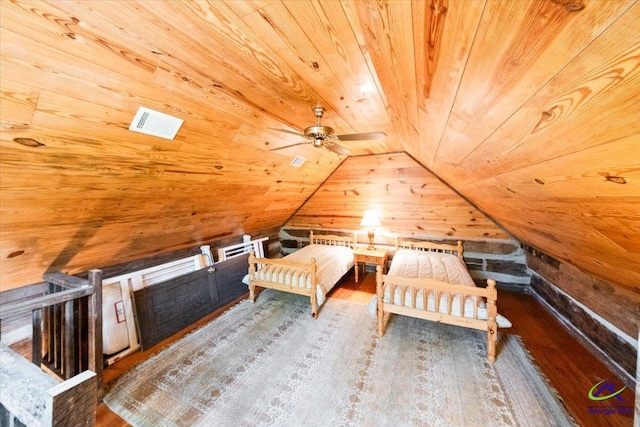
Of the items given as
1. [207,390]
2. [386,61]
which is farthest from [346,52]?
[207,390]

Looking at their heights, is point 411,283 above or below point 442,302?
above

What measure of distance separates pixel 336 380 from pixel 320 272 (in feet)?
4.86

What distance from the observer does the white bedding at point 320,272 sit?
337 centimetres

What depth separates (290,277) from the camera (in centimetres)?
345

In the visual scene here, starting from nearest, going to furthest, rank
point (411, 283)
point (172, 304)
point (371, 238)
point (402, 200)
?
point (411, 283) < point (172, 304) < point (402, 200) < point (371, 238)

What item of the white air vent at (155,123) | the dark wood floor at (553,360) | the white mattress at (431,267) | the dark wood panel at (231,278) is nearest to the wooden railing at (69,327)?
the dark wood floor at (553,360)

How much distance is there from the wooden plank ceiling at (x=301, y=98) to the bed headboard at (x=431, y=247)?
5.96ft

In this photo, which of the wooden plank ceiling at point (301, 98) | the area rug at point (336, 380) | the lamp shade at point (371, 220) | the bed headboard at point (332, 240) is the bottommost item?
the area rug at point (336, 380)

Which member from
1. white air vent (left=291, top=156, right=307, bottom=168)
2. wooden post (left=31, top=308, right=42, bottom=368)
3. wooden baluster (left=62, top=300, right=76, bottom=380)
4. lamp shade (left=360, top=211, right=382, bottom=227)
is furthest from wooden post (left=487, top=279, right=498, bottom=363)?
wooden post (left=31, top=308, right=42, bottom=368)

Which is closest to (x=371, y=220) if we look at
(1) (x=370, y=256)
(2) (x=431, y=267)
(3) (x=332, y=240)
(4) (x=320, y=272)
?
(1) (x=370, y=256)

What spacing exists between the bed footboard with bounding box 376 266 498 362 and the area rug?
0.33 m

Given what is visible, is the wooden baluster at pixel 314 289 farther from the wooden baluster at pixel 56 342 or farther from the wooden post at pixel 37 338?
the wooden post at pixel 37 338

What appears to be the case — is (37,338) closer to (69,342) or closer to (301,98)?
(69,342)

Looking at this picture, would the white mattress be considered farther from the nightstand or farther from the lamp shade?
the lamp shade
